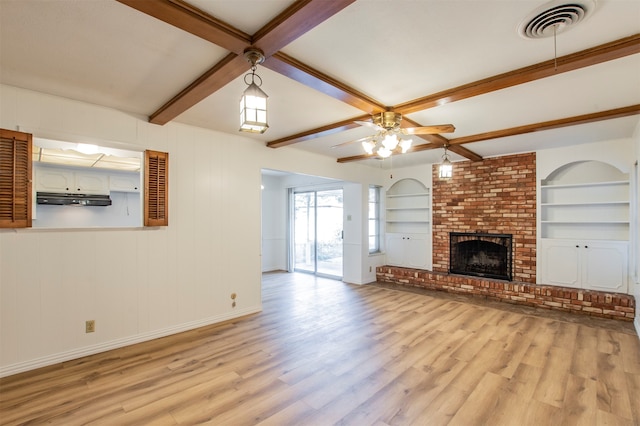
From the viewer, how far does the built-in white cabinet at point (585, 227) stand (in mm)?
4652

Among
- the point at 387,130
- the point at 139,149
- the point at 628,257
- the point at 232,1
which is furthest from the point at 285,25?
the point at 628,257

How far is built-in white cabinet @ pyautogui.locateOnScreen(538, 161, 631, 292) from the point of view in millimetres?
4652

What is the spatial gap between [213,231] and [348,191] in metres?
3.41

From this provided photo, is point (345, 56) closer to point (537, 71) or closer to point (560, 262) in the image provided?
point (537, 71)

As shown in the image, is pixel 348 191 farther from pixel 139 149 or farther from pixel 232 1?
pixel 232 1

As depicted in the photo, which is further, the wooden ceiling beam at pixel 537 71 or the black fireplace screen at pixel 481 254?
the black fireplace screen at pixel 481 254

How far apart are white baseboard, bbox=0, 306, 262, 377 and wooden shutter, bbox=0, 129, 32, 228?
126cm

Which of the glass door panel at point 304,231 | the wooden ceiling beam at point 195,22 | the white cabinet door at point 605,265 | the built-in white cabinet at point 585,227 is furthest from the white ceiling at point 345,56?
the glass door panel at point 304,231

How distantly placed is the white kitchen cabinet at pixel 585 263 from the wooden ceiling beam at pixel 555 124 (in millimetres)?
2316

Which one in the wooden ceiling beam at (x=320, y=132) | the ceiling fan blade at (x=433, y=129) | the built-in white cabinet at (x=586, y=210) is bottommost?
the built-in white cabinet at (x=586, y=210)

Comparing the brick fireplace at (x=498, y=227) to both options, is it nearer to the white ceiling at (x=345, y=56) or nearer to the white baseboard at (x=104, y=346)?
the white ceiling at (x=345, y=56)

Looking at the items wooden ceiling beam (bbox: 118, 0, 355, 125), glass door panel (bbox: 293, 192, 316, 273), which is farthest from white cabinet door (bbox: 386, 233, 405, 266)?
wooden ceiling beam (bbox: 118, 0, 355, 125)

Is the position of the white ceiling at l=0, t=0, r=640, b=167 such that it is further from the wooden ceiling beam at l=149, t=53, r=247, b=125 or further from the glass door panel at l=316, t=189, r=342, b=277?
the glass door panel at l=316, t=189, r=342, b=277

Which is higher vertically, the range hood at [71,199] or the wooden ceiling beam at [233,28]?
the wooden ceiling beam at [233,28]
